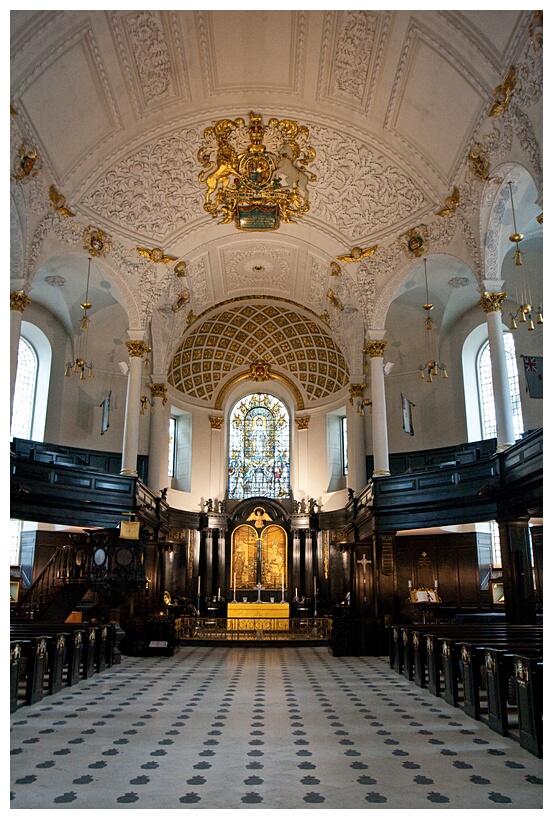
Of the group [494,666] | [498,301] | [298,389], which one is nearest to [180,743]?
[494,666]

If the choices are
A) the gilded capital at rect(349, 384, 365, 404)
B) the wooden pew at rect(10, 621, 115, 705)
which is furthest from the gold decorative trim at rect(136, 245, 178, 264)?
the wooden pew at rect(10, 621, 115, 705)

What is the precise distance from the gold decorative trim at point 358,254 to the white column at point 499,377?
4197 mm

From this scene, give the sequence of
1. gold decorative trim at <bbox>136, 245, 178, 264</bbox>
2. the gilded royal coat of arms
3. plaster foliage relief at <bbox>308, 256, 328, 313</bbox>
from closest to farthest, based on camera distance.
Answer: the gilded royal coat of arms → gold decorative trim at <bbox>136, 245, 178, 264</bbox> → plaster foliage relief at <bbox>308, 256, 328, 313</bbox>

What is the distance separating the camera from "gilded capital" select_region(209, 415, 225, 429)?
2680 centimetres

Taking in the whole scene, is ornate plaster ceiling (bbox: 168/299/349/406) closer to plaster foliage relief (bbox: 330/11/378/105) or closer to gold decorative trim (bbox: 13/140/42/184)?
plaster foliage relief (bbox: 330/11/378/105)

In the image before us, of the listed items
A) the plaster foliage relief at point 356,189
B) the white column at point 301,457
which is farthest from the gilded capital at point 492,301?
the white column at point 301,457

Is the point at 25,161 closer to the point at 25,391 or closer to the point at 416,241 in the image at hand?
the point at 25,391

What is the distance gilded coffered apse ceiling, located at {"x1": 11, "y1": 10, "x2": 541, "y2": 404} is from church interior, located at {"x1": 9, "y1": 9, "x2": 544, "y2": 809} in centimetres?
8

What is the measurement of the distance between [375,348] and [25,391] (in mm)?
12190

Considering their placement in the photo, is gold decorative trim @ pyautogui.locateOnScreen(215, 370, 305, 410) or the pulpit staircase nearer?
the pulpit staircase

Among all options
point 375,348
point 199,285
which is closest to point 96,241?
point 199,285

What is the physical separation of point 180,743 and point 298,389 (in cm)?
2063

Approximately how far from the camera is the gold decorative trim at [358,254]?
19.1 m

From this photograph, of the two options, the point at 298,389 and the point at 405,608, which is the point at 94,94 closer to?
the point at 298,389
